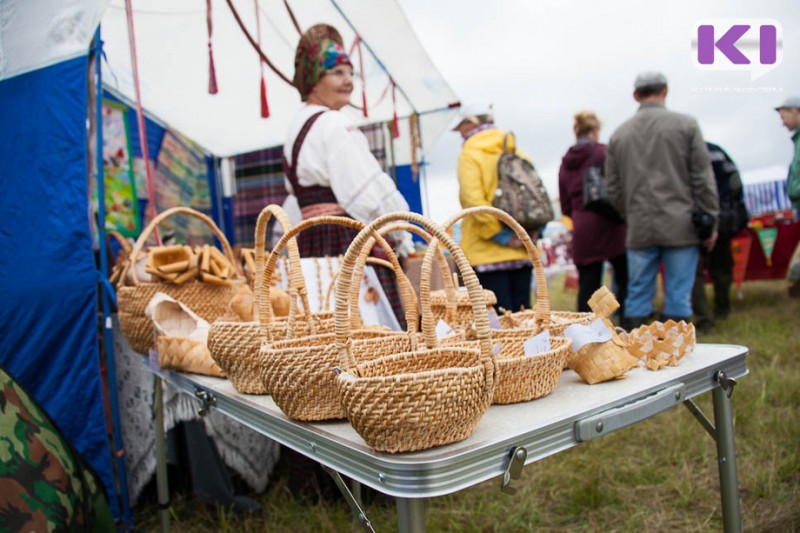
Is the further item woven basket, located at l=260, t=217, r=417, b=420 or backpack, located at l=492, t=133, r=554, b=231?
backpack, located at l=492, t=133, r=554, b=231

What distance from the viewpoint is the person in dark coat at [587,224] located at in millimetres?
2695

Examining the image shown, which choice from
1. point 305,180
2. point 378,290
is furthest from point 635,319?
point 305,180

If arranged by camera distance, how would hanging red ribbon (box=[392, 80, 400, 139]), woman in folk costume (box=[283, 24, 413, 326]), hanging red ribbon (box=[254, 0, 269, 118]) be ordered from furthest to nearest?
1. hanging red ribbon (box=[392, 80, 400, 139])
2. hanging red ribbon (box=[254, 0, 269, 118])
3. woman in folk costume (box=[283, 24, 413, 326])

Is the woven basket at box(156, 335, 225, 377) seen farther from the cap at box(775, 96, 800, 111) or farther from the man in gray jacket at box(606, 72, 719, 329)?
the cap at box(775, 96, 800, 111)

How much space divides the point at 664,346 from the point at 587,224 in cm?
195

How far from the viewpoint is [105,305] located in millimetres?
1556

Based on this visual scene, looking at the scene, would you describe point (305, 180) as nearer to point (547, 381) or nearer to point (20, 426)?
point (20, 426)

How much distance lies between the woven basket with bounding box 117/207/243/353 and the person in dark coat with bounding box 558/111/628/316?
1874 millimetres

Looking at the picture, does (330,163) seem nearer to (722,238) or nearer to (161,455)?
(161,455)

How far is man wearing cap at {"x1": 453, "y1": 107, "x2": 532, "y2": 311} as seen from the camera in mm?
2102

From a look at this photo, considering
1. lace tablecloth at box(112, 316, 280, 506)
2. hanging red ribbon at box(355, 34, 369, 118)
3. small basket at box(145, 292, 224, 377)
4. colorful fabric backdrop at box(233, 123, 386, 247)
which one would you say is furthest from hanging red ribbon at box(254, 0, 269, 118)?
small basket at box(145, 292, 224, 377)

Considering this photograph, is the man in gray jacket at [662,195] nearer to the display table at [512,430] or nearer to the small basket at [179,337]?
the display table at [512,430]

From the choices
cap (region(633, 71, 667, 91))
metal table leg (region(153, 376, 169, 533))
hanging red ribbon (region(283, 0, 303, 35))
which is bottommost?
metal table leg (region(153, 376, 169, 533))

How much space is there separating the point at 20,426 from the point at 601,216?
2.42 m
